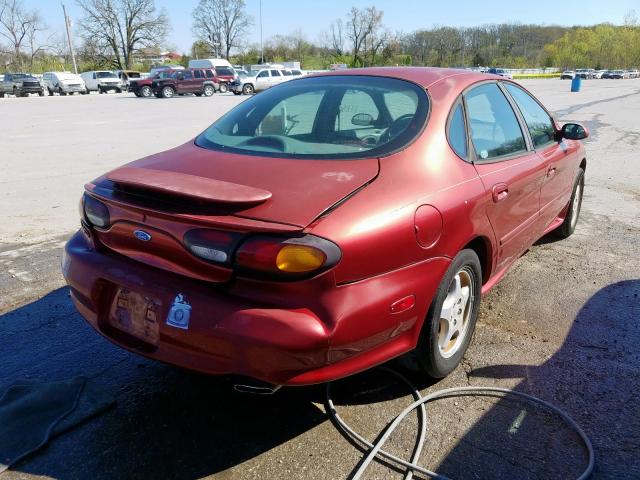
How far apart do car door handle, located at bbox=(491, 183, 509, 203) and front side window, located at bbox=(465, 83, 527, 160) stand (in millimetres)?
173

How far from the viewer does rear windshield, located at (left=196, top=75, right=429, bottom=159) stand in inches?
102

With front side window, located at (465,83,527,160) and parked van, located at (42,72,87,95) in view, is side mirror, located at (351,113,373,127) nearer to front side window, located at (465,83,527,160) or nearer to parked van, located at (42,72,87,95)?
front side window, located at (465,83,527,160)

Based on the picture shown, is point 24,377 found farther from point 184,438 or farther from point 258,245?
point 258,245

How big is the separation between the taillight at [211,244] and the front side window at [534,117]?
2548 millimetres

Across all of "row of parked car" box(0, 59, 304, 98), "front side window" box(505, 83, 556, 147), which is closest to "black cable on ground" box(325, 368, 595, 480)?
"front side window" box(505, 83, 556, 147)

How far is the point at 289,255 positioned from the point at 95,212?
3.43 ft

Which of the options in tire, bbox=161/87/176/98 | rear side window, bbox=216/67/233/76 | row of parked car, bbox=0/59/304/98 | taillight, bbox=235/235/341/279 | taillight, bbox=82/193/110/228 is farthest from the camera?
rear side window, bbox=216/67/233/76

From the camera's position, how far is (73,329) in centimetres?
332

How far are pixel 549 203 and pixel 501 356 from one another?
1.47m

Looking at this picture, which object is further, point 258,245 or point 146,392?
point 146,392

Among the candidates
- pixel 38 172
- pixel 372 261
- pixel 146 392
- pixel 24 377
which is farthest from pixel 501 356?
pixel 38 172

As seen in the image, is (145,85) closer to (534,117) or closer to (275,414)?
(534,117)

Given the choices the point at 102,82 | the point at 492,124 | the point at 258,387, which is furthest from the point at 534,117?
the point at 102,82

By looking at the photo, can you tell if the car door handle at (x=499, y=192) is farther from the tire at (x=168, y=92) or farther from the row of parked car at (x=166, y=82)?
the tire at (x=168, y=92)
